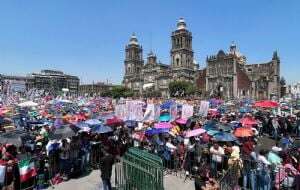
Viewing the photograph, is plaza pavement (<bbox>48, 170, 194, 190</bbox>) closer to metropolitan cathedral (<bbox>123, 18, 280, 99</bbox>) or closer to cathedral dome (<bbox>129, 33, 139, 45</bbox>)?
metropolitan cathedral (<bbox>123, 18, 280, 99</bbox>)

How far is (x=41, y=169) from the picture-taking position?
10195 mm

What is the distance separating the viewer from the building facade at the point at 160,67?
4040 inches

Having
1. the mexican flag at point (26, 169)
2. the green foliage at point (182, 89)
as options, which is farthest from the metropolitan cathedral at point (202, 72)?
the mexican flag at point (26, 169)

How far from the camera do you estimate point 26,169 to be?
945cm

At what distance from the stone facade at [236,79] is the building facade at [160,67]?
1123 centimetres

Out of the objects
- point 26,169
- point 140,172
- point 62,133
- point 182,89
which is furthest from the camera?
point 182,89

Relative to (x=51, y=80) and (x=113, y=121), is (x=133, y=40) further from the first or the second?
(x=113, y=121)

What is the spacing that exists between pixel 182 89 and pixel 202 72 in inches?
438

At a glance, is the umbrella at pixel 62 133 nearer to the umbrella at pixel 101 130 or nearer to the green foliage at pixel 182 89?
the umbrella at pixel 101 130

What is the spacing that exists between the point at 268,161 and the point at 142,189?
379cm

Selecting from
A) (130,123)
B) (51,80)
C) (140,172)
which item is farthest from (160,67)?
(140,172)

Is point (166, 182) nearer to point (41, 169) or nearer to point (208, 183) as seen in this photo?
point (208, 183)

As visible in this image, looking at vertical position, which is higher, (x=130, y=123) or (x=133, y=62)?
(x=133, y=62)

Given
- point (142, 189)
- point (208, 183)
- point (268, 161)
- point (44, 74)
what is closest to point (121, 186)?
point (142, 189)
